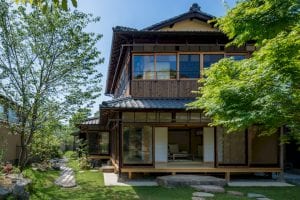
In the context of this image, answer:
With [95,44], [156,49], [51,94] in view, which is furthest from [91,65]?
[156,49]

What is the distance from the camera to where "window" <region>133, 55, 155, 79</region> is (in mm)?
15812

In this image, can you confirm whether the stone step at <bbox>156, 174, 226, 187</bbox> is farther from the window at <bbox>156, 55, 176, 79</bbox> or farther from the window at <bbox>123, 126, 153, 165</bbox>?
the window at <bbox>156, 55, 176, 79</bbox>

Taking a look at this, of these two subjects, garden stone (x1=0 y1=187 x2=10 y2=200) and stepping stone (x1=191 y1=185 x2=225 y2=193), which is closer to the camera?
garden stone (x1=0 y1=187 x2=10 y2=200)

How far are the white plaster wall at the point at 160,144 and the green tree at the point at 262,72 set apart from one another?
23.9ft

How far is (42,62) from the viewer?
13.7m

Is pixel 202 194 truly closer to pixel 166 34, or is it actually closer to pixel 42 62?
pixel 166 34

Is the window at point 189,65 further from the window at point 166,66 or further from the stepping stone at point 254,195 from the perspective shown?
the stepping stone at point 254,195

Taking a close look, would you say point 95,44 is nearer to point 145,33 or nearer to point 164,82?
point 145,33

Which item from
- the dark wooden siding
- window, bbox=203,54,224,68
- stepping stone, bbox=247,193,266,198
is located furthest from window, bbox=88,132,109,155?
stepping stone, bbox=247,193,266,198

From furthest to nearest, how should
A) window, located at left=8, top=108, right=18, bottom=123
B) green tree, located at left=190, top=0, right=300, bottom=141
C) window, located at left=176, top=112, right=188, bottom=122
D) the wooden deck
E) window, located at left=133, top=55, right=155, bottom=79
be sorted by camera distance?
window, located at left=133, top=55, right=155, bottom=79 → window, located at left=176, top=112, right=188, bottom=122 → the wooden deck → window, located at left=8, top=108, right=18, bottom=123 → green tree, located at left=190, top=0, right=300, bottom=141

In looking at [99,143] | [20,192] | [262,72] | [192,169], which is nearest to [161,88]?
[192,169]

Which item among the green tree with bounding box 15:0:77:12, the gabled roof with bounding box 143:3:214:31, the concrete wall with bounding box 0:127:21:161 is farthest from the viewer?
the concrete wall with bounding box 0:127:21:161

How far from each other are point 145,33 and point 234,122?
8.69 m

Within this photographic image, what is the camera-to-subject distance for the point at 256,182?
48.4ft
